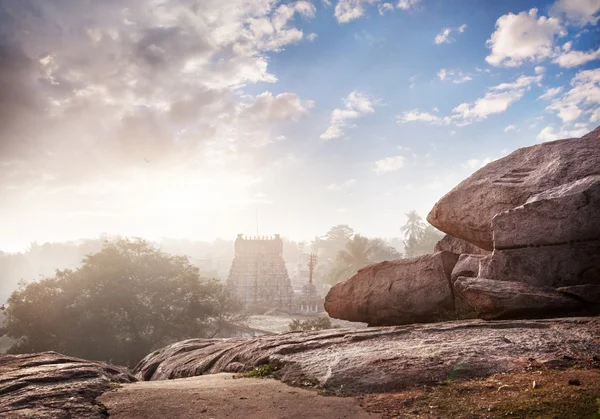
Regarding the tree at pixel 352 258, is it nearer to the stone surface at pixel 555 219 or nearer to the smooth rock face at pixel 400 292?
the smooth rock face at pixel 400 292

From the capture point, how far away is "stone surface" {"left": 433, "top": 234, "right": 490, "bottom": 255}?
12312 millimetres

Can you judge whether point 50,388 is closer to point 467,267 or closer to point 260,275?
point 467,267

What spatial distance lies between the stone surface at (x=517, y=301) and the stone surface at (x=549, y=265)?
0.33 metres

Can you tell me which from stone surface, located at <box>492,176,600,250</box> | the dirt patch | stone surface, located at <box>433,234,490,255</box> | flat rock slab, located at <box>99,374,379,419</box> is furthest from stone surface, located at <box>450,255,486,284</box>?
flat rock slab, located at <box>99,374,379,419</box>

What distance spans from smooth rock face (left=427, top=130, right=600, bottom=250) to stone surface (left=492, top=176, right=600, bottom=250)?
36.6 inches

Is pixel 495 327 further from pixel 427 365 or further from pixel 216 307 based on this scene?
pixel 216 307

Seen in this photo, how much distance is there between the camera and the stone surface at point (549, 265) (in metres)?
8.41

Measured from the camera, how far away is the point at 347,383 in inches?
241

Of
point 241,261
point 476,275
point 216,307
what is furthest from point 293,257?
point 476,275

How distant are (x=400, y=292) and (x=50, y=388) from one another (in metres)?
8.98

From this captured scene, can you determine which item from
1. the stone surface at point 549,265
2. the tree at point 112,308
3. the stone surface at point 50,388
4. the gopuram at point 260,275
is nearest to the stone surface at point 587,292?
the stone surface at point 549,265

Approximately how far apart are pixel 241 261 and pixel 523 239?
150ft

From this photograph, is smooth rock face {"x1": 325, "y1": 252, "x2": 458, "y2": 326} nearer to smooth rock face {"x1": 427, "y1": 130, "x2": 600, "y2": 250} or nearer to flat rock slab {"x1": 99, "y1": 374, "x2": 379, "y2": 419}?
smooth rock face {"x1": 427, "y1": 130, "x2": 600, "y2": 250}

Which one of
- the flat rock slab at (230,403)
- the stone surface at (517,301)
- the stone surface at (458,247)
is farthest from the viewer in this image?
the stone surface at (458,247)
